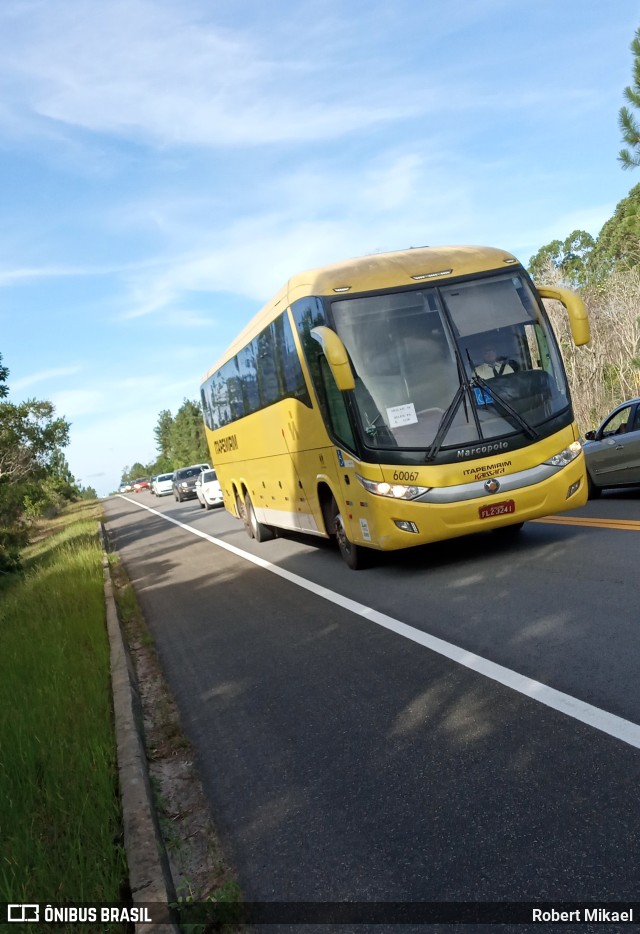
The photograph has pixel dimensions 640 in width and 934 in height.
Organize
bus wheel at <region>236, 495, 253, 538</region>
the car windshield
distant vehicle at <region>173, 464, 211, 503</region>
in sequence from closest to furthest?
bus wheel at <region>236, 495, 253, 538</region>, distant vehicle at <region>173, 464, 211, 503</region>, the car windshield

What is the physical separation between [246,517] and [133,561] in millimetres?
2860

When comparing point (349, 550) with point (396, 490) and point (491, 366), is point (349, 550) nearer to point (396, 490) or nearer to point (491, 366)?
point (396, 490)

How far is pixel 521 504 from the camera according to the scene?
9281 mm

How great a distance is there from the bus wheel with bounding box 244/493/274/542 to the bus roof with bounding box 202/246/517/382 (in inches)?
292

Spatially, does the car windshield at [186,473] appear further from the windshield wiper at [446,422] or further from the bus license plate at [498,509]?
the bus license plate at [498,509]

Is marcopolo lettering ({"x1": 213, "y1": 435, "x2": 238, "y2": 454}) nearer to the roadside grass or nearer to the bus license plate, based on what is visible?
the roadside grass

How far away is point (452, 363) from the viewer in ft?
30.8

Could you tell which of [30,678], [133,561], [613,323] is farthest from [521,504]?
[613,323]

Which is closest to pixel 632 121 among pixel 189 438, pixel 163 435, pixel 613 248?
pixel 613 248

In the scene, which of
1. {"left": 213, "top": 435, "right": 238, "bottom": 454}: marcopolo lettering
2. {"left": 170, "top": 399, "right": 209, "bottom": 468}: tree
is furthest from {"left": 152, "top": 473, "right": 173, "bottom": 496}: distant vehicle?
{"left": 170, "top": 399, "right": 209, "bottom": 468}: tree

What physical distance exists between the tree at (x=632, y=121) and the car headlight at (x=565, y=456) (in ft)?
31.6

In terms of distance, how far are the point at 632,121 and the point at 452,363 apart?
1006cm

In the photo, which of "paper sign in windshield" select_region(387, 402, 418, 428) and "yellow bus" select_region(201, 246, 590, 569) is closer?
"yellow bus" select_region(201, 246, 590, 569)

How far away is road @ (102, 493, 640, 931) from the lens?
3.53m
